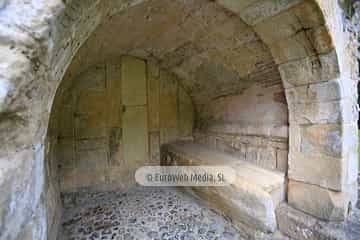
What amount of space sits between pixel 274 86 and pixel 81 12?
170cm

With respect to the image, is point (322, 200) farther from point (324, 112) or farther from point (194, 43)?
point (194, 43)

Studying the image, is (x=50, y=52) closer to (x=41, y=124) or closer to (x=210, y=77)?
(x=41, y=124)

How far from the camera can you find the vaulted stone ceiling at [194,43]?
1480mm

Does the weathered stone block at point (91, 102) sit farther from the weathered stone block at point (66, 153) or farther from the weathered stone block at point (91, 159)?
the weathered stone block at point (91, 159)

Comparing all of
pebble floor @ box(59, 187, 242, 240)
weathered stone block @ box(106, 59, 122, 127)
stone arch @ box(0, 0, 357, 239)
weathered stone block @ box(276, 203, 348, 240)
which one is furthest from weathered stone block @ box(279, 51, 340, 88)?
weathered stone block @ box(106, 59, 122, 127)

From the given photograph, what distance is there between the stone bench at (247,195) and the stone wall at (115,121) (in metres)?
0.97

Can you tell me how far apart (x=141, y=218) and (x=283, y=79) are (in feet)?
6.25

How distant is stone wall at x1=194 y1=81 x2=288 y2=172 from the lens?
173cm

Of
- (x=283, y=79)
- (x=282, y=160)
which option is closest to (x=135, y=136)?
(x=282, y=160)

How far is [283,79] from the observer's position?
155cm

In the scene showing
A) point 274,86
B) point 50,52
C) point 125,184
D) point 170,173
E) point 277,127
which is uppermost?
point 274,86

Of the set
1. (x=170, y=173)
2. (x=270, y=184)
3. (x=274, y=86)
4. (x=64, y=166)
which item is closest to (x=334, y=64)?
(x=274, y=86)

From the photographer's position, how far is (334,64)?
4.22ft

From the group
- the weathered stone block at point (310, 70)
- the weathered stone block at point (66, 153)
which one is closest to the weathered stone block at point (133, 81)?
the weathered stone block at point (66, 153)
